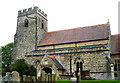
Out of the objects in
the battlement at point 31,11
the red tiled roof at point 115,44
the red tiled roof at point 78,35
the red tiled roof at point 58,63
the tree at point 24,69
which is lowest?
the tree at point 24,69

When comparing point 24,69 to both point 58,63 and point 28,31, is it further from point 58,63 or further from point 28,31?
point 28,31

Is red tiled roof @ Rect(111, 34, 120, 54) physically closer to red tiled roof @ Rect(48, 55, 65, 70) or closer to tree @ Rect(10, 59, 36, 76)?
red tiled roof @ Rect(48, 55, 65, 70)

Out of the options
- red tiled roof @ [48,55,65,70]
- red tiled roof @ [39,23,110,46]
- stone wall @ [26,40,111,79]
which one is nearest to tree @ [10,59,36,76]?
red tiled roof @ [48,55,65,70]

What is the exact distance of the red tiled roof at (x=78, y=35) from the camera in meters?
26.1

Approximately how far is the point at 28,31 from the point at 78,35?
10.6 meters

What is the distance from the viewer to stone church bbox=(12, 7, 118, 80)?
22.2 m

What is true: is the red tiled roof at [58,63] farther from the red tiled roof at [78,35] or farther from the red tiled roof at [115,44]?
the red tiled roof at [115,44]

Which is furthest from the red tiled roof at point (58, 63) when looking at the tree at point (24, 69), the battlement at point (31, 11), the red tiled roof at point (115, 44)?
the battlement at point (31, 11)

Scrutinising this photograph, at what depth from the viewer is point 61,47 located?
27.5 m

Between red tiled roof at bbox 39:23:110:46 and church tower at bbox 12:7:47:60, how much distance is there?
6.06ft

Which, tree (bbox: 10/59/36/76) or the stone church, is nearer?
the stone church

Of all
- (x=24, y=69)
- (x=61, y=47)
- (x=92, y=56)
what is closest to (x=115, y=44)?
(x=92, y=56)

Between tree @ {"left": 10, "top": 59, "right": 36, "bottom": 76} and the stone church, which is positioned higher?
the stone church

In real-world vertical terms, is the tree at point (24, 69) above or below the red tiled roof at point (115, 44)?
below
